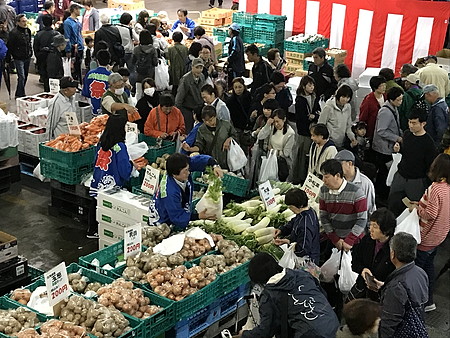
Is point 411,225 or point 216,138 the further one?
point 216,138

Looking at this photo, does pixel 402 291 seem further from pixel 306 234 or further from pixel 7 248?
pixel 7 248

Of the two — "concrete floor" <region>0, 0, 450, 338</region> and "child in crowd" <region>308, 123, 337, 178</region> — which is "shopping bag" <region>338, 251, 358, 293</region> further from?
"child in crowd" <region>308, 123, 337, 178</region>

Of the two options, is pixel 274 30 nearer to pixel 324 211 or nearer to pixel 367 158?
pixel 367 158

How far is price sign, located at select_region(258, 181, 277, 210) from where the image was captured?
6892mm

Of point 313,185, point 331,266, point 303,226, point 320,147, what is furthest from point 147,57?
point 303,226

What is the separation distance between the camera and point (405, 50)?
560 inches

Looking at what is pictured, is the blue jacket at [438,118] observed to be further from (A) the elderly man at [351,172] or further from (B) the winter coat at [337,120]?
(A) the elderly man at [351,172]

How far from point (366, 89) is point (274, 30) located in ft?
14.1

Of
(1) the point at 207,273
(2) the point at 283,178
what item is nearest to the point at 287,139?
(2) the point at 283,178

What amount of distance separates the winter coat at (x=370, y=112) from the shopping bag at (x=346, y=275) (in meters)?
3.41

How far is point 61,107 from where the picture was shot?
8.82m

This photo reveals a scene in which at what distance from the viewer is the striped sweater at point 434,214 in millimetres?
6172

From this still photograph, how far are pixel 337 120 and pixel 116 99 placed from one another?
3.01m

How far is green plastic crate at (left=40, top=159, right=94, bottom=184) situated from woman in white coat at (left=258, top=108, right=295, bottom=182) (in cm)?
225
